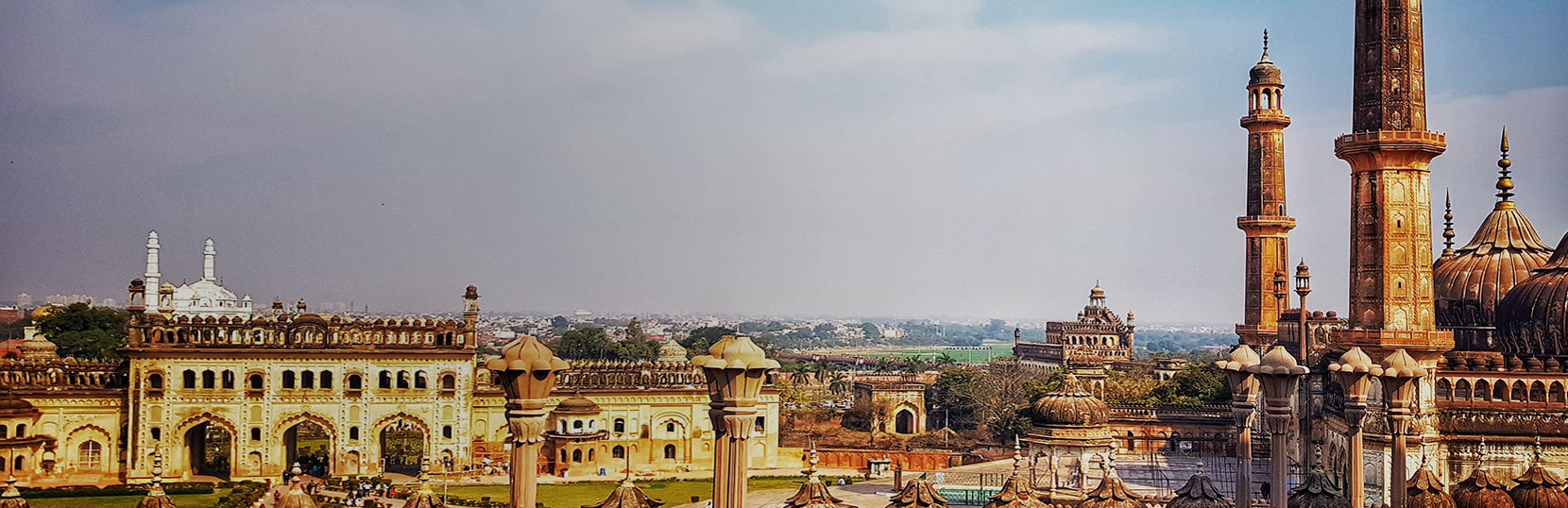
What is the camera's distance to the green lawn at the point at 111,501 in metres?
26.1

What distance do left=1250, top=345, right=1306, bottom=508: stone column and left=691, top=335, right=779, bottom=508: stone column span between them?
4.92m

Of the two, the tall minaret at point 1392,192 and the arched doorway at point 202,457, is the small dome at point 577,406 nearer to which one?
the arched doorway at point 202,457

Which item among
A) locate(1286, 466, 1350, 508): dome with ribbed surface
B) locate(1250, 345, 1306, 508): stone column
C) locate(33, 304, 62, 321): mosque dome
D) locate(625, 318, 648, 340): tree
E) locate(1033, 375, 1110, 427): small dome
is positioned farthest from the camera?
locate(625, 318, 648, 340): tree

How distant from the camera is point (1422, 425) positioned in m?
24.6

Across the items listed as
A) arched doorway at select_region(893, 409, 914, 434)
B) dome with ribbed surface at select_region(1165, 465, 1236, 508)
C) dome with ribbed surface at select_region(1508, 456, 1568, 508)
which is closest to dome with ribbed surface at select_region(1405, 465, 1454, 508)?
dome with ribbed surface at select_region(1508, 456, 1568, 508)

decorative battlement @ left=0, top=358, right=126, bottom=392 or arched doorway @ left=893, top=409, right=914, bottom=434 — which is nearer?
decorative battlement @ left=0, top=358, right=126, bottom=392

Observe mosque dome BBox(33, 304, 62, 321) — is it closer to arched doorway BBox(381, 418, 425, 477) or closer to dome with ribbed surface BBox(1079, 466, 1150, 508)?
arched doorway BBox(381, 418, 425, 477)

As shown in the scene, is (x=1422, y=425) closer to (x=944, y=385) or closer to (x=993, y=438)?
(x=993, y=438)

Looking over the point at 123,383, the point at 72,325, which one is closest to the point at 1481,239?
the point at 123,383

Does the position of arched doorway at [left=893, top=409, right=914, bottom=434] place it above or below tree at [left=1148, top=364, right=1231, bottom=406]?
below

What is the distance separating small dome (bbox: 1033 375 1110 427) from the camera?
24.1 m

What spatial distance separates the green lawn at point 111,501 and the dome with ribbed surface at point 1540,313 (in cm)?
2617

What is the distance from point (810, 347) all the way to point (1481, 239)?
109m

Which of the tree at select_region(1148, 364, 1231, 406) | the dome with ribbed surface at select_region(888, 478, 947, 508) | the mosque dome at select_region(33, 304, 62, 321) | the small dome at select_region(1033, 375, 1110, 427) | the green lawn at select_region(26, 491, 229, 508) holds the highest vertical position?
the mosque dome at select_region(33, 304, 62, 321)
